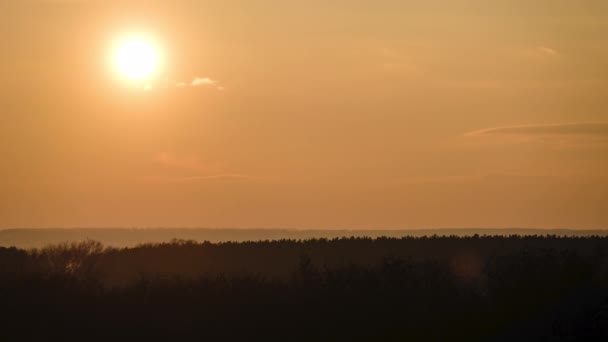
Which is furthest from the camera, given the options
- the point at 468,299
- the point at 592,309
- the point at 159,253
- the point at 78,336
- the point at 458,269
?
the point at 159,253

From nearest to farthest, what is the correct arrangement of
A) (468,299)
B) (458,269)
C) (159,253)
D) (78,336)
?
(78,336) < (468,299) < (458,269) < (159,253)

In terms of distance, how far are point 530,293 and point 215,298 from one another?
1040 cm

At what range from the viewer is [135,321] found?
34.0 metres

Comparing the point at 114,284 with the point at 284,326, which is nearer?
the point at 284,326

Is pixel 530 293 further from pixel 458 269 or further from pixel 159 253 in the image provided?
pixel 159 253

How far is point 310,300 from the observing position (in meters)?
36.4

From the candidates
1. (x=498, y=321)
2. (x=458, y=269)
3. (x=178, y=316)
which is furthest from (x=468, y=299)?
(x=178, y=316)

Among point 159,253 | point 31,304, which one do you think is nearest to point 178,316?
point 31,304

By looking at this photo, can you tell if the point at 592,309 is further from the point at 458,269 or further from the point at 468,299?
the point at 458,269

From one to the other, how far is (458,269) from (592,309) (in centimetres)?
932

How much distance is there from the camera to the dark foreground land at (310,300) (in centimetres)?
3356

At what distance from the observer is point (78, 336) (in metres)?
32.8

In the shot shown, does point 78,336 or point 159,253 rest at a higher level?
point 159,253

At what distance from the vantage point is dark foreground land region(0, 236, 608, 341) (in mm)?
33562
